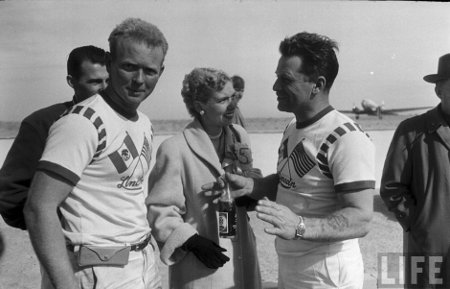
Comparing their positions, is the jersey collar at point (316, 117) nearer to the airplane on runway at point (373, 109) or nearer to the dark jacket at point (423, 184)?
the dark jacket at point (423, 184)

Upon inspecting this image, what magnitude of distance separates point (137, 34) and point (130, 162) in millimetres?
452

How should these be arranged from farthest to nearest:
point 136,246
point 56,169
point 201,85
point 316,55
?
point 201,85 → point 316,55 → point 136,246 → point 56,169

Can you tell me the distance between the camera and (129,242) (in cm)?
176

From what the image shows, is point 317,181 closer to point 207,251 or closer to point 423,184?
point 207,251

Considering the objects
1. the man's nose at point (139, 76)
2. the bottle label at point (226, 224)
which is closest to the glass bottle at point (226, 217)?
the bottle label at point (226, 224)

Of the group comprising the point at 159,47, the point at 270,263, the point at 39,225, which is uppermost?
the point at 159,47

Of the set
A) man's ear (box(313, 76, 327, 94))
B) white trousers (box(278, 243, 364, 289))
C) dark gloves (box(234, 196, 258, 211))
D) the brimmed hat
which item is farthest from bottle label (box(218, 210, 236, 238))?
the brimmed hat

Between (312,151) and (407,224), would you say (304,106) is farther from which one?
(407,224)

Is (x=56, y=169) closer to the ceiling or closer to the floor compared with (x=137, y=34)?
closer to the floor

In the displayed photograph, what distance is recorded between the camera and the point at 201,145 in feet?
8.37

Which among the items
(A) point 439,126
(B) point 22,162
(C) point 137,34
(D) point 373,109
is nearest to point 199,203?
(B) point 22,162

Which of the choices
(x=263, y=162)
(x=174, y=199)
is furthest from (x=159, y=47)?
(x=263, y=162)

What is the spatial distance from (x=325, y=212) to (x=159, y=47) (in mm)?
947

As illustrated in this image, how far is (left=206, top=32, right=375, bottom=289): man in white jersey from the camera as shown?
1.86m
